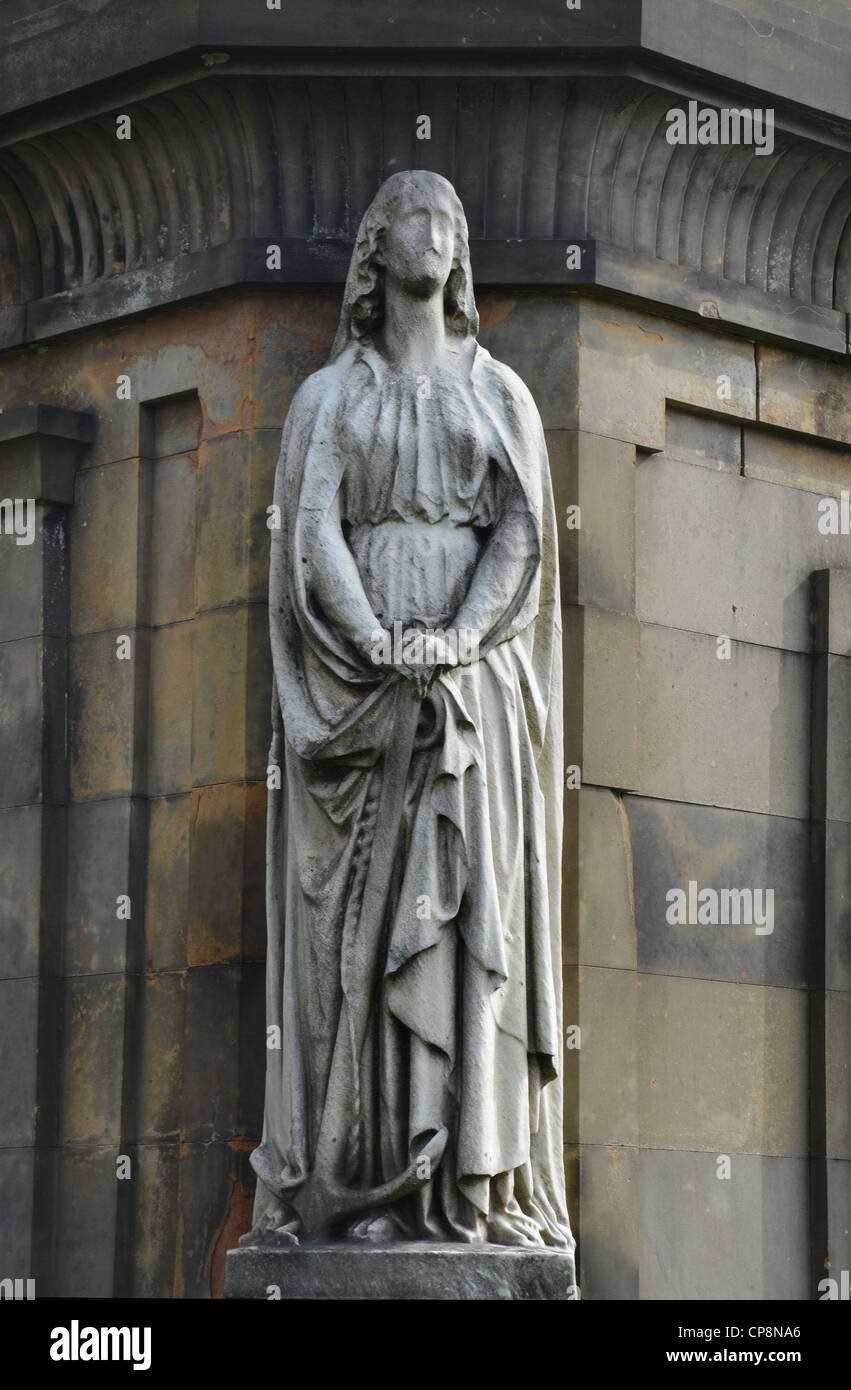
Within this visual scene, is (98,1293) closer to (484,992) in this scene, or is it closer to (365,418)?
(484,992)

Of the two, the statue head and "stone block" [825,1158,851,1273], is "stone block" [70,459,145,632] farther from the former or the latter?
"stone block" [825,1158,851,1273]

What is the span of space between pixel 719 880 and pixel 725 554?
4.82 feet

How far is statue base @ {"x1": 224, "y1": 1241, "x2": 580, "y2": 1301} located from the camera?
11.5 m

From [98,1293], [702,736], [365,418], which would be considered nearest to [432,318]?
[365,418]

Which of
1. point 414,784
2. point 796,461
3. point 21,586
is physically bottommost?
point 414,784

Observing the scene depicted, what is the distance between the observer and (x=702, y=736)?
45.0 feet

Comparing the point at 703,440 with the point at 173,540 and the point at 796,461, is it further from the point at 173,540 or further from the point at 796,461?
the point at 173,540

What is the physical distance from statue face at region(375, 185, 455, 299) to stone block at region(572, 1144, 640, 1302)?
3.63 metres

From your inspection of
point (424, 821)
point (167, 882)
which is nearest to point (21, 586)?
point (167, 882)

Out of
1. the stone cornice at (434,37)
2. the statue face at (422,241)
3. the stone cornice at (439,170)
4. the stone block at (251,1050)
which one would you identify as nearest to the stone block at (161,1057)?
the stone block at (251,1050)

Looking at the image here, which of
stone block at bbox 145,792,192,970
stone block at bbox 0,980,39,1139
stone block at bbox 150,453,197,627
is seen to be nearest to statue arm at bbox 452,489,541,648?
stone block at bbox 150,453,197,627

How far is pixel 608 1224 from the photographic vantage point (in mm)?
12898

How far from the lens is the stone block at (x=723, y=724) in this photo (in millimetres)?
13555
